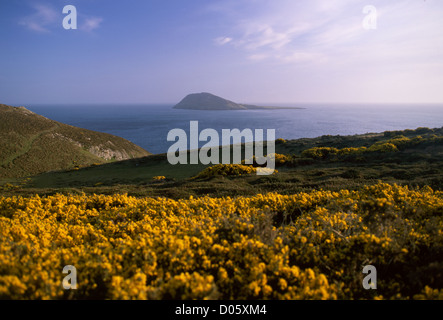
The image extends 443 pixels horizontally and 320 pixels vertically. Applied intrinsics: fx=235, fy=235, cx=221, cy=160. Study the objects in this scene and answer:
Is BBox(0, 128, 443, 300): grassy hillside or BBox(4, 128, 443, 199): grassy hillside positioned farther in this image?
BBox(4, 128, 443, 199): grassy hillside

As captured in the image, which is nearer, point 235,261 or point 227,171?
point 235,261

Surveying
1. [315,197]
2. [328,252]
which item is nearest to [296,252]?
[328,252]

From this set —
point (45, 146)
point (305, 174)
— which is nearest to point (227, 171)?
point (305, 174)

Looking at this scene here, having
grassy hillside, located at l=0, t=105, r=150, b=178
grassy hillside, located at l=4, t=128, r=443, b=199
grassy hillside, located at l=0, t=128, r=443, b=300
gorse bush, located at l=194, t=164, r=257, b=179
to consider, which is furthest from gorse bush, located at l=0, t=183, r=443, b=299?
grassy hillside, located at l=0, t=105, r=150, b=178

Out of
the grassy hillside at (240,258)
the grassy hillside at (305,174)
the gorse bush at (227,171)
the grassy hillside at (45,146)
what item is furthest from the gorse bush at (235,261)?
the grassy hillside at (45,146)

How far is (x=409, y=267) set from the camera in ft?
13.5

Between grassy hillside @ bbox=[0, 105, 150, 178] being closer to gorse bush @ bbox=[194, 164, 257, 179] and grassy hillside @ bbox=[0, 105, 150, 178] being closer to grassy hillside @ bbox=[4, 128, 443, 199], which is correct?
grassy hillside @ bbox=[4, 128, 443, 199]

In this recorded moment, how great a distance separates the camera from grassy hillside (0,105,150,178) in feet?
174

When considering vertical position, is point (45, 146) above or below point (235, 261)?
above

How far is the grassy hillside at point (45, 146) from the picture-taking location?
53.1 m

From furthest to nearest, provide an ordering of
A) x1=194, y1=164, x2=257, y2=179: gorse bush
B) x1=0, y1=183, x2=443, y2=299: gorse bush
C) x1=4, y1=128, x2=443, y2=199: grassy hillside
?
1. x1=194, y1=164, x2=257, y2=179: gorse bush
2. x1=4, y1=128, x2=443, y2=199: grassy hillside
3. x1=0, y1=183, x2=443, y2=299: gorse bush

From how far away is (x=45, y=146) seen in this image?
63625mm

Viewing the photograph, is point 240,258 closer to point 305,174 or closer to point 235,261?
point 235,261
